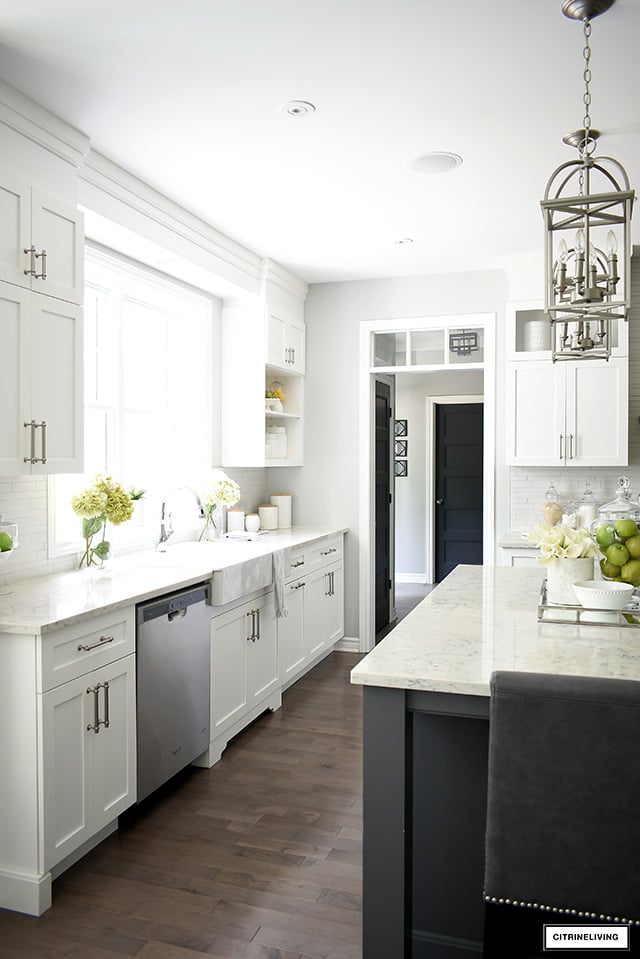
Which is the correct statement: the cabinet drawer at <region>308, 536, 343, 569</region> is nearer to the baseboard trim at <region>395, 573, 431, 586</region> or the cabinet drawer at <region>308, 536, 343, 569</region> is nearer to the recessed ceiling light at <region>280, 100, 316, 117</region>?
the recessed ceiling light at <region>280, 100, 316, 117</region>

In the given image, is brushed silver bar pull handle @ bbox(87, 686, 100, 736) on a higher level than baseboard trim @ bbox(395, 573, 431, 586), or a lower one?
higher

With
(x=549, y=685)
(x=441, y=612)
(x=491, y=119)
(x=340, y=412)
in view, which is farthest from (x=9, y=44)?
(x=340, y=412)

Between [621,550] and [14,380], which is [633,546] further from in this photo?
[14,380]

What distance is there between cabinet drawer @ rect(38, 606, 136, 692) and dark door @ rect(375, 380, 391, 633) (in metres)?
A: 3.39

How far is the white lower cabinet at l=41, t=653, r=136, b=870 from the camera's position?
7.99 feet

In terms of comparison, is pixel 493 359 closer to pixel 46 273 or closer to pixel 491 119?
pixel 491 119

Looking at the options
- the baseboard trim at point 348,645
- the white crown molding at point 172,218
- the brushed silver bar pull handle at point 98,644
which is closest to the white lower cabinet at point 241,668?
the brushed silver bar pull handle at point 98,644

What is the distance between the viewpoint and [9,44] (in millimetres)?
2416

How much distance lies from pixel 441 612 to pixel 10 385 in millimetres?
1674

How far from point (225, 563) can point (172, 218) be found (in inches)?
70.3

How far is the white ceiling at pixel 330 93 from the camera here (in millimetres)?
2287

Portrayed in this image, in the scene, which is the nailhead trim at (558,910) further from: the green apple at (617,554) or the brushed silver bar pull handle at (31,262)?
the brushed silver bar pull handle at (31,262)

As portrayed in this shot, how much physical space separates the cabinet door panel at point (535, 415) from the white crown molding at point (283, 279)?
1.67 meters

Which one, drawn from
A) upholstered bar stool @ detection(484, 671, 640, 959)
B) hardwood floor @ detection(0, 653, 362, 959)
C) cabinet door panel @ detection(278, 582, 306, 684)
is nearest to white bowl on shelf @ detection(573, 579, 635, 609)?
upholstered bar stool @ detection(484, 671, 640, 959)
